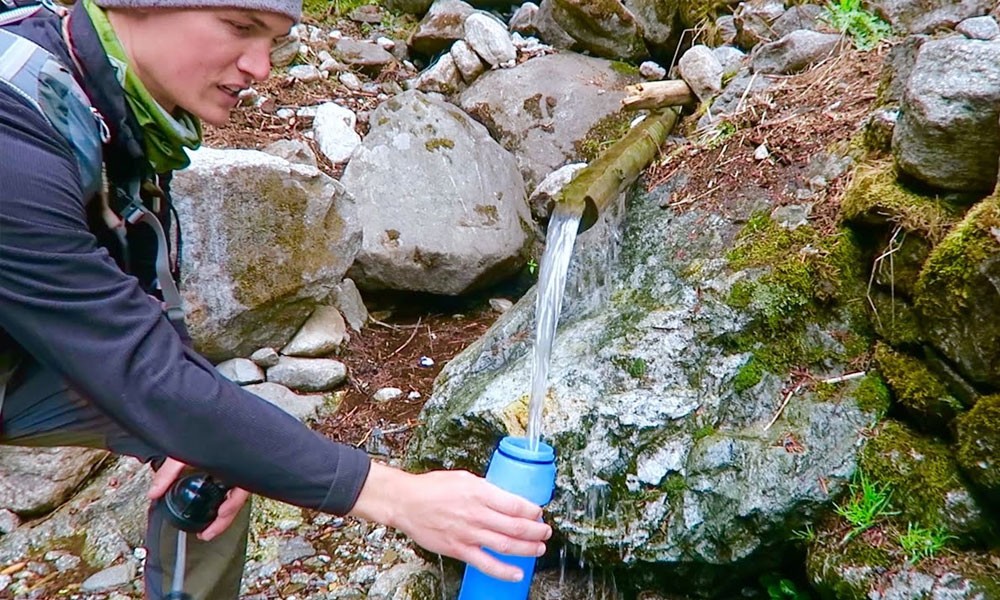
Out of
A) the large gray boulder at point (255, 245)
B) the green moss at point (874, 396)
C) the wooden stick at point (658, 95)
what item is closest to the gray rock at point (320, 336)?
the large gray boulder at point (255, 245)

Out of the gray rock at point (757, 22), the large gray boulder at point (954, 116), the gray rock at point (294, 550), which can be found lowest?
the gray rock at point (294, 550)

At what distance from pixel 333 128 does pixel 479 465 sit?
393cm

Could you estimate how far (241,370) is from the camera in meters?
4.74

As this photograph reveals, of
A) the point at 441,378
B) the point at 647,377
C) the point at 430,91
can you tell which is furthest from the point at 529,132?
the point at 647,377

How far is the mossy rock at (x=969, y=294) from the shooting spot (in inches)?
90.0

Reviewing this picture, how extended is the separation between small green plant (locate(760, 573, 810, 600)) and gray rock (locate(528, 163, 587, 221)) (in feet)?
11.2

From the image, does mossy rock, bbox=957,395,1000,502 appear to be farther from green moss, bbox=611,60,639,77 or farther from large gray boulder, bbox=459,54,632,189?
green moss, bbox=611,60,639,77

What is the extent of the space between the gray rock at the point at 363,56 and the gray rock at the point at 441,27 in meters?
0.32

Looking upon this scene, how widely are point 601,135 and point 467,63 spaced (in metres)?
1.50

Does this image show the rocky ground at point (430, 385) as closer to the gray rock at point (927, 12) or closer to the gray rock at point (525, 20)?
the gray rock at point (927, 12)

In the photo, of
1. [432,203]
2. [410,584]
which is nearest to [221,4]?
[410,584]

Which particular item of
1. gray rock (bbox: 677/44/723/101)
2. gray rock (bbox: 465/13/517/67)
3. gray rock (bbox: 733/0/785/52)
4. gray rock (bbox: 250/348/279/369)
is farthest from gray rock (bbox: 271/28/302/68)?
gray rock (bbox: 733/0/785/52)

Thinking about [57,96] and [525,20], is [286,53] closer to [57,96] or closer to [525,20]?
[525,20]

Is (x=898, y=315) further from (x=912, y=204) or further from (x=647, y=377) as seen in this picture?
(x=647, y=377)
